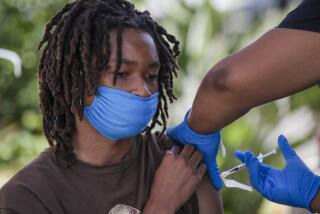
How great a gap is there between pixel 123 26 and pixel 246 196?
2.53m

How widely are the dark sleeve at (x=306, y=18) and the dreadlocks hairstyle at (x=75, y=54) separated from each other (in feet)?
1.73

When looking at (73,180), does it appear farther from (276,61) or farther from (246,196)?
(246,196)

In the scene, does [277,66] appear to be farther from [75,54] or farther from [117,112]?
[75,54]

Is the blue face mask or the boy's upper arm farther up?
the blue face mask

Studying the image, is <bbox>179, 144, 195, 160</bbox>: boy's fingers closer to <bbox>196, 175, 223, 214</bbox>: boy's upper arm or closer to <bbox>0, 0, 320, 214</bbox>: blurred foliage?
<bbox>196, 175, 223, 214</bbox>: boy's upper arm

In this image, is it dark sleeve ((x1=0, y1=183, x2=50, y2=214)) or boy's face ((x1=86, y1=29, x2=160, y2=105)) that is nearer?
dark sleeve ((x1=0, y1=183, x2=50, y2=214))

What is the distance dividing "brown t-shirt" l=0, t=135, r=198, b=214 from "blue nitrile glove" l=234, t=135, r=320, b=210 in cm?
27

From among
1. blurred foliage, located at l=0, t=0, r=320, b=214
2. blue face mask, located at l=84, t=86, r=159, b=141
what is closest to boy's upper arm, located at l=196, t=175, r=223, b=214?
blue face mask, located at l=84, t=86, r=159, b=141

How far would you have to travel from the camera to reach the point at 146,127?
234 cm

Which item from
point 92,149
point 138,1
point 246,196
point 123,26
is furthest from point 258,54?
point 138,1

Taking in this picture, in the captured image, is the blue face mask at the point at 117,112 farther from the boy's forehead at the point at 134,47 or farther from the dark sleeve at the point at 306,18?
the dark sleeve at the point at 306,18

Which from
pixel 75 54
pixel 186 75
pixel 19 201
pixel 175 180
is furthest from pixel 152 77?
pixel 186 75

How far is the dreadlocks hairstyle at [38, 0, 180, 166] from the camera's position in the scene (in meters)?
2.12

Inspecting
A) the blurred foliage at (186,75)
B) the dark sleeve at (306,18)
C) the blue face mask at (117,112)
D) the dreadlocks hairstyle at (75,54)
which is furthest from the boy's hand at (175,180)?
the blurred foliage at (186,75)
